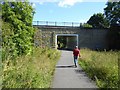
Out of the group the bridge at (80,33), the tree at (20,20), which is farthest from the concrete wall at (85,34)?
the tree at (20,20)

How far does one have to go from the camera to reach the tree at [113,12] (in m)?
65.4

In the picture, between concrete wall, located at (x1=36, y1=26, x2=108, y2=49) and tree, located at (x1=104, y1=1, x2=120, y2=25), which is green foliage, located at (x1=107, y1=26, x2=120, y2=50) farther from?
tree, located at (x1=104, y1=1, x2=120, y2=25)

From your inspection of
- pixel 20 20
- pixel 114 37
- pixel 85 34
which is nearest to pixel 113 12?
pixel 114 37

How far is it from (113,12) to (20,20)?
4804 cm

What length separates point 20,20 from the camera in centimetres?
2245

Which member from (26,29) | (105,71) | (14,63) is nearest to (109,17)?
(26,29)

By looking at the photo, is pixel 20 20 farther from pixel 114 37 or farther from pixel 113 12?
pixel 113 12

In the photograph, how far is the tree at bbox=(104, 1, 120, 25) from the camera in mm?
65375

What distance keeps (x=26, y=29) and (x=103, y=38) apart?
34.3 metres

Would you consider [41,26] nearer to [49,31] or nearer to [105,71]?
[49,31]

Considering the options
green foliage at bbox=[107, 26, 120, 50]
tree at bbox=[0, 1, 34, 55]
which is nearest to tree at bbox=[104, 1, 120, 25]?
green foliage at bbox=[107, 26, 120, 50]

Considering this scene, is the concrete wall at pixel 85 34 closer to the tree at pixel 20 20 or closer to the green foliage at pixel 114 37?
the green foliage at pixel 114 37

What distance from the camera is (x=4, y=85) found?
8969 mm

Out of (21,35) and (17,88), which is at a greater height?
(21,35)
